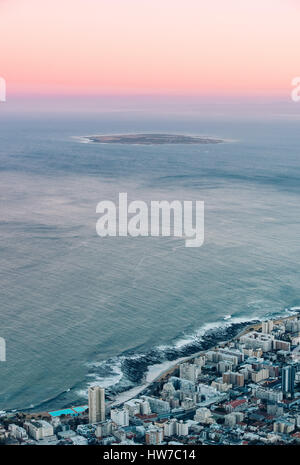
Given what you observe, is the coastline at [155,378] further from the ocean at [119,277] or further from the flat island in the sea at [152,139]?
the flat island in the sea at [152,139]

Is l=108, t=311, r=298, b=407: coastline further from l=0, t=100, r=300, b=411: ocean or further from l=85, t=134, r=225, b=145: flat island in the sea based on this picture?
l=85, t=134, r=225, b=145: flat island in the sea

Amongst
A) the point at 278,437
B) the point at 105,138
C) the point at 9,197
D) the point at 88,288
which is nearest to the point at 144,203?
the point at 9,197

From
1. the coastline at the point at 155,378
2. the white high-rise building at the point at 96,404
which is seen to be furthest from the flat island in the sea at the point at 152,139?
the white high-rise building at the point at 96,404

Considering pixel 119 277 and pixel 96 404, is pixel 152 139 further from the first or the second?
pixel 96 404

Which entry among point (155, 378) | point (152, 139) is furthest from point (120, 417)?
point (152, 139)

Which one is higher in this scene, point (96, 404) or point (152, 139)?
point (152, 139)

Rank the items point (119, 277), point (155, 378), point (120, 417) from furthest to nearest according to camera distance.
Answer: point (119, 277)
point (155, 378)
point (120, 417)

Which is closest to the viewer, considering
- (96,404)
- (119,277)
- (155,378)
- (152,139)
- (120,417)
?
(120,417)
